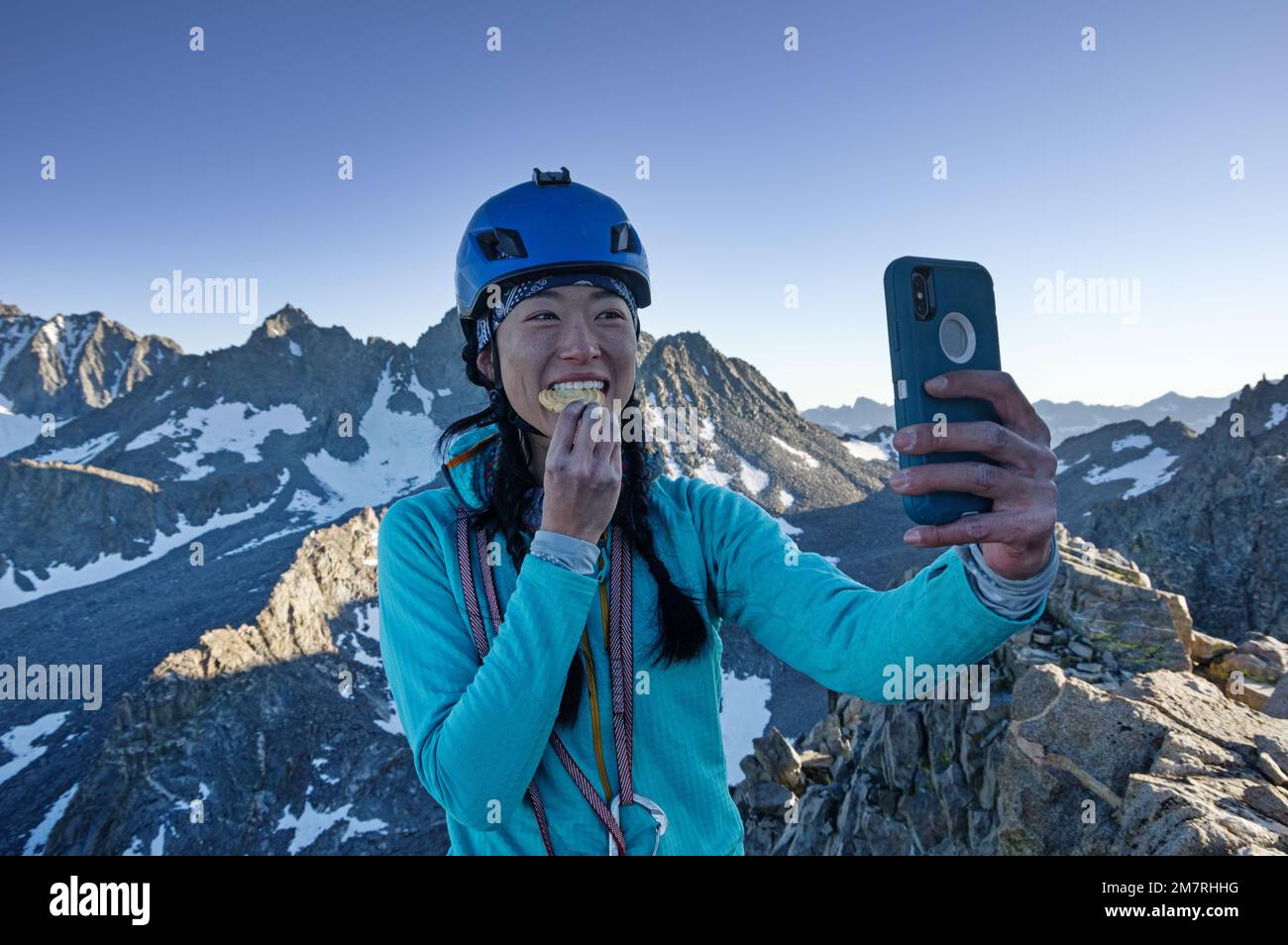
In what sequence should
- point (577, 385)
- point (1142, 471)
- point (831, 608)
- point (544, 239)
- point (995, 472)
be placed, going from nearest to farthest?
1. point (995, 472)
2. point (831, 608)
3. point (577, 385)
4. point (544, 239)
5. point (1142, 471)

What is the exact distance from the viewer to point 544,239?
3934 mm

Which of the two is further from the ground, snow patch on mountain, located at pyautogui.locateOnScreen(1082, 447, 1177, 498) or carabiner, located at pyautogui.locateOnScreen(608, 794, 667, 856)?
snow patch on mountain, located at pyautogui.locateOnScreen(1082, 447, 1177, 498)

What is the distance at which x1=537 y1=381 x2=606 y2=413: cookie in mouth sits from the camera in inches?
135

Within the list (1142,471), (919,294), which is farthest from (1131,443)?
(919,294)

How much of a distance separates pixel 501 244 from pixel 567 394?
1.22 metres

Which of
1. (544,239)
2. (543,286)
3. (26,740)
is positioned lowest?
(26,740)

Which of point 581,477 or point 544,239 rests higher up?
point 544,239

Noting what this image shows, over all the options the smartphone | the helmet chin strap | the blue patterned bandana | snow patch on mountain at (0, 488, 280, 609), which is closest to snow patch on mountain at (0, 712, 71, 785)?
snow patch on mountain at (0, 488, 280, 609)

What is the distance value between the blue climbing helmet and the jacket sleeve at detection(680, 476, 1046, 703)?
57.3 inches

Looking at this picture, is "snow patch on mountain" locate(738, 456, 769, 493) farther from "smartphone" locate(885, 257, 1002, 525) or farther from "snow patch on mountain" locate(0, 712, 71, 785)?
"smartphone" locate(885, 257, 1002, 525)

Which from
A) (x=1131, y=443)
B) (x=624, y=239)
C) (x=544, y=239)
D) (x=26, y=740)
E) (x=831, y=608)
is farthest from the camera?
(x=1131, y=443)

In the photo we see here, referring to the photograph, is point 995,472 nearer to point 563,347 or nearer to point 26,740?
point 563,347
